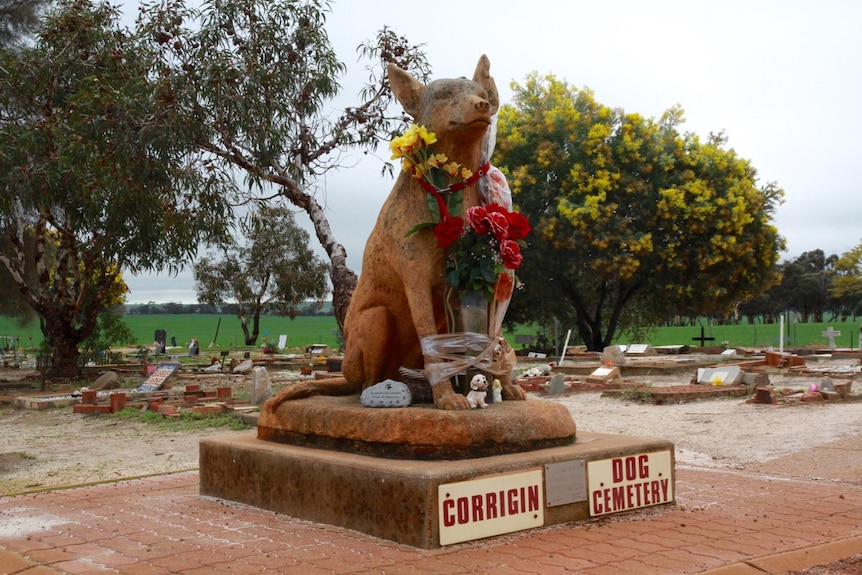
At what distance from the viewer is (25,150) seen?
52.2 feet

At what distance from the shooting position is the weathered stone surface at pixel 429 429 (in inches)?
183

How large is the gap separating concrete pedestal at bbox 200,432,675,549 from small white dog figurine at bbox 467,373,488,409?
0.36 m

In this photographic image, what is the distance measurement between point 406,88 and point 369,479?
7.81 feet

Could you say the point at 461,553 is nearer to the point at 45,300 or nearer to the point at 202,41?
the point at 202,41

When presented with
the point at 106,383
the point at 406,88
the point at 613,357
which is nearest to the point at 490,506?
the point at 406,88

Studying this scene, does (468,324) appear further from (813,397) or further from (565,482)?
(813,397)

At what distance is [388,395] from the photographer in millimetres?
5051

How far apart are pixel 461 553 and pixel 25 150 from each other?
1452 cm

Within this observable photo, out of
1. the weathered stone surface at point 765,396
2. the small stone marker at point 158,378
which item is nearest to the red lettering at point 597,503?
the weathered stone surface at point 765,396

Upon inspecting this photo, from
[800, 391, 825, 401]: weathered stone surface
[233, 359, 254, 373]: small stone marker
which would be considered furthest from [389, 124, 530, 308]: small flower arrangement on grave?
[233, 359, 254, 373]: small stone marker

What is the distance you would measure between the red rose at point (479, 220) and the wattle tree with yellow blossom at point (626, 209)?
19.2 meters

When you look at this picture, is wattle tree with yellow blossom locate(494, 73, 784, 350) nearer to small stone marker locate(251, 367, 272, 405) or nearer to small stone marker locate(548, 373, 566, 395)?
small stone marker locate(548, 373, 566, 395)

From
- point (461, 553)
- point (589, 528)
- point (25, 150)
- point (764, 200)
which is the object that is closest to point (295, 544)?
point (461, 553)

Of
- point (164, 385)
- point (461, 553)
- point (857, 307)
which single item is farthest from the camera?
point (857, 307)
